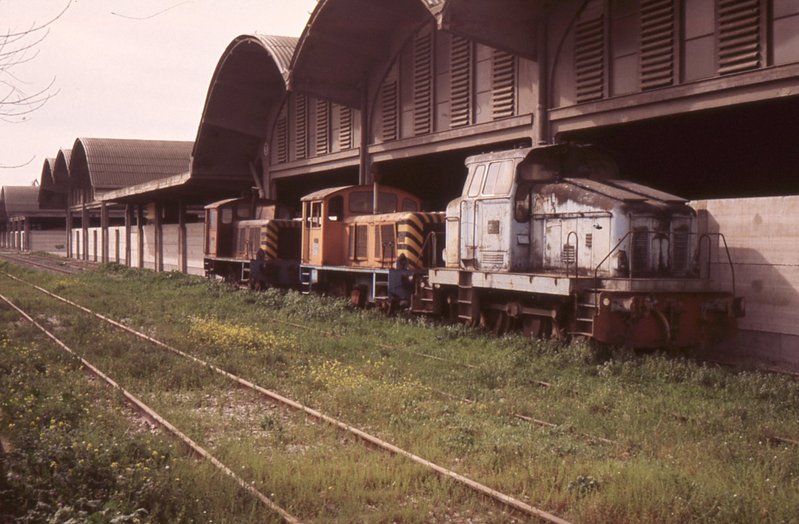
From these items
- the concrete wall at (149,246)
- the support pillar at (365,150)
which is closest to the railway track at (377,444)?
the support pillar at (365,150)

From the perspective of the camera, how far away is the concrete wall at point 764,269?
11055mm

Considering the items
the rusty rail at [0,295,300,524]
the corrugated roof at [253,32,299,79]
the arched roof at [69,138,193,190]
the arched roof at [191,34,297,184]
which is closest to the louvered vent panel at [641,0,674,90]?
the rusty rail at [0,295,300,524]

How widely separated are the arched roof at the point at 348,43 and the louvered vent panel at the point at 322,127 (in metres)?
2.11

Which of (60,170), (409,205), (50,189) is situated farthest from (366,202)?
(50,189)

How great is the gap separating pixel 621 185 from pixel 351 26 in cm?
1118

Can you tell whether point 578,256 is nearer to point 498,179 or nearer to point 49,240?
point 498,179

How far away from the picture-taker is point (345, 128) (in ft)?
75.8

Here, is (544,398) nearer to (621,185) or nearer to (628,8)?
(621,185)

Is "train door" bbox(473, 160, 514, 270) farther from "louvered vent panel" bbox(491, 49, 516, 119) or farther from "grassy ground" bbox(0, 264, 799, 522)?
"louvered vent panel" bbox(491, 49, 516, 119)

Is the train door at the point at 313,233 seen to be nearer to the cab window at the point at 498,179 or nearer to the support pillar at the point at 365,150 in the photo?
the support pillar at the point at 365,150

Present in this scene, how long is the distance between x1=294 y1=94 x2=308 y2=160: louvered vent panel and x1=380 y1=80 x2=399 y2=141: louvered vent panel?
5139 mm

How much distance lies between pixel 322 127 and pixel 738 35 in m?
14.6

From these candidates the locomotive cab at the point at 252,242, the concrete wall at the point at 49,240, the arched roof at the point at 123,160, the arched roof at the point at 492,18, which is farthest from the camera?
the concrete wall at the point at 49,240

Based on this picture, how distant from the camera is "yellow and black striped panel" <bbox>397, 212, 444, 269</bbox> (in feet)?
53.7
